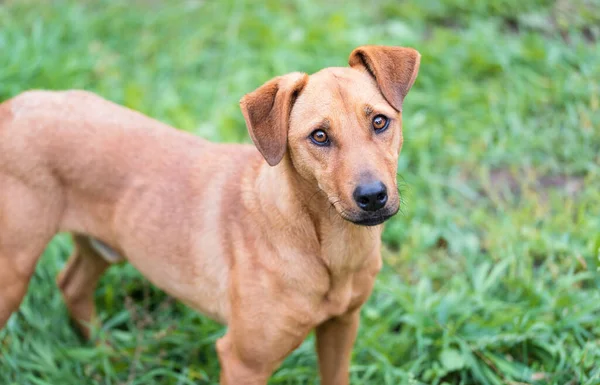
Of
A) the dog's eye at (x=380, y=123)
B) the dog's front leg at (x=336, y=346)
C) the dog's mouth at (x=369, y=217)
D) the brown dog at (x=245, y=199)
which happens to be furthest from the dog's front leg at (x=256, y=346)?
the dog's eye at (x=380, y=123)

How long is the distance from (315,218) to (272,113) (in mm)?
564

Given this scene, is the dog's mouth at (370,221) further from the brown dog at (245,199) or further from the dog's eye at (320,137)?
the dog's eye at (320,137)

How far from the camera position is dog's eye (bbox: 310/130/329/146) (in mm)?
3423

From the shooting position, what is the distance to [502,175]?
243 inches

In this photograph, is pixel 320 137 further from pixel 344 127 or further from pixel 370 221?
pixel 370 221

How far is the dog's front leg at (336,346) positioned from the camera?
408 cm

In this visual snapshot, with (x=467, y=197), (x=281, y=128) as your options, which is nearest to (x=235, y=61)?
(x=467, y=197)

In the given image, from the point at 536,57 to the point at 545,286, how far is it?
2.78m

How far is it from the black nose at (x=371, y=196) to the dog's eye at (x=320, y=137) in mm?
324

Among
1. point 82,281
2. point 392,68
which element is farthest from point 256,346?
point 82,281

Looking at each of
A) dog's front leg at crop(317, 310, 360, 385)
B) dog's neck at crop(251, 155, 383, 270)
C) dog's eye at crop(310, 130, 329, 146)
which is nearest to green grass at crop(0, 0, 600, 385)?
dog's front leg at crop(317, 310, 360, 385)

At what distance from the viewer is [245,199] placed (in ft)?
12.6

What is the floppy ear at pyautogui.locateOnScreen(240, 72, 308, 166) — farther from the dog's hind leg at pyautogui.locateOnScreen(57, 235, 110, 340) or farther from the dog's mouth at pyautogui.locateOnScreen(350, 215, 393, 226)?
the dog's hind leg at pyautogui.locateOnScreen(57, 235, 110, 340)

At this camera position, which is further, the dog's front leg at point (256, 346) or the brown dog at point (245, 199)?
the dog's front leg at point (256, 346)
